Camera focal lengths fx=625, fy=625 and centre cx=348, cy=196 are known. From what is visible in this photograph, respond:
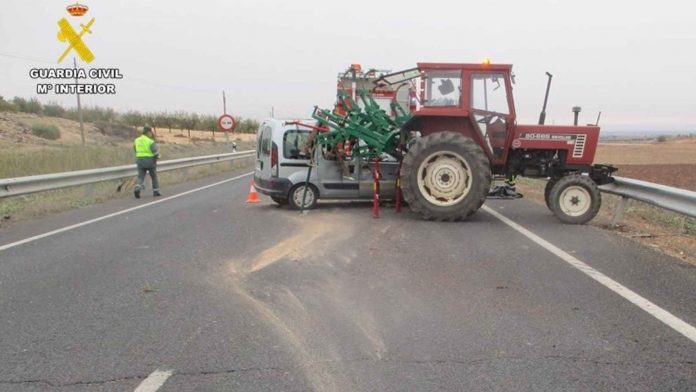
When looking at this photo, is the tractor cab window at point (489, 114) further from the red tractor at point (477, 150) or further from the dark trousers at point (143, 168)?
the dark trousers at point (143, 168)

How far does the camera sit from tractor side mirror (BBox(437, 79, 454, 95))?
10570 mm

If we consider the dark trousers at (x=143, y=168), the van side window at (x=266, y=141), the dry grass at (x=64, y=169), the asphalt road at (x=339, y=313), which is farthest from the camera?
the dark trousers at (x=143, y=168)

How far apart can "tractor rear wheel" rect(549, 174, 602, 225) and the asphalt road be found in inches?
39.7

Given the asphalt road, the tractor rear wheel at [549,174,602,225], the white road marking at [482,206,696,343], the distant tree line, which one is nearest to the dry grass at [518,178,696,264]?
the tractor rear wheel at [549,174,602,225]

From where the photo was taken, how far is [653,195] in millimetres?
9477

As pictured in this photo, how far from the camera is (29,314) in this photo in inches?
207

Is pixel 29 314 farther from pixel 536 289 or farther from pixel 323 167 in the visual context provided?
pixel 323 167

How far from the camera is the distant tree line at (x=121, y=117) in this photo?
5316 centimetres

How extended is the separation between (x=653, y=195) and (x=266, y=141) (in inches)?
274

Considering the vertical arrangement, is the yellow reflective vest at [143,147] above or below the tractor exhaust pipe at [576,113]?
below

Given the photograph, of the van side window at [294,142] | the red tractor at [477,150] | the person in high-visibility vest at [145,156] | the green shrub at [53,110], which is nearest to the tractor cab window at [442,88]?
the red tractor at [477,150]

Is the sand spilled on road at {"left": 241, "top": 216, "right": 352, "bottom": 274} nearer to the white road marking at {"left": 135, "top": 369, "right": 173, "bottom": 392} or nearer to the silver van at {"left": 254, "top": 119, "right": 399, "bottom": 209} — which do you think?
the silver van at {"left": 254, "top": 119, "right": 399, "bottom": 209}

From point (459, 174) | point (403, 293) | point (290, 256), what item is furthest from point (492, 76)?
point (403, 293)

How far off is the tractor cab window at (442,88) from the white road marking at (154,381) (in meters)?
7.56
